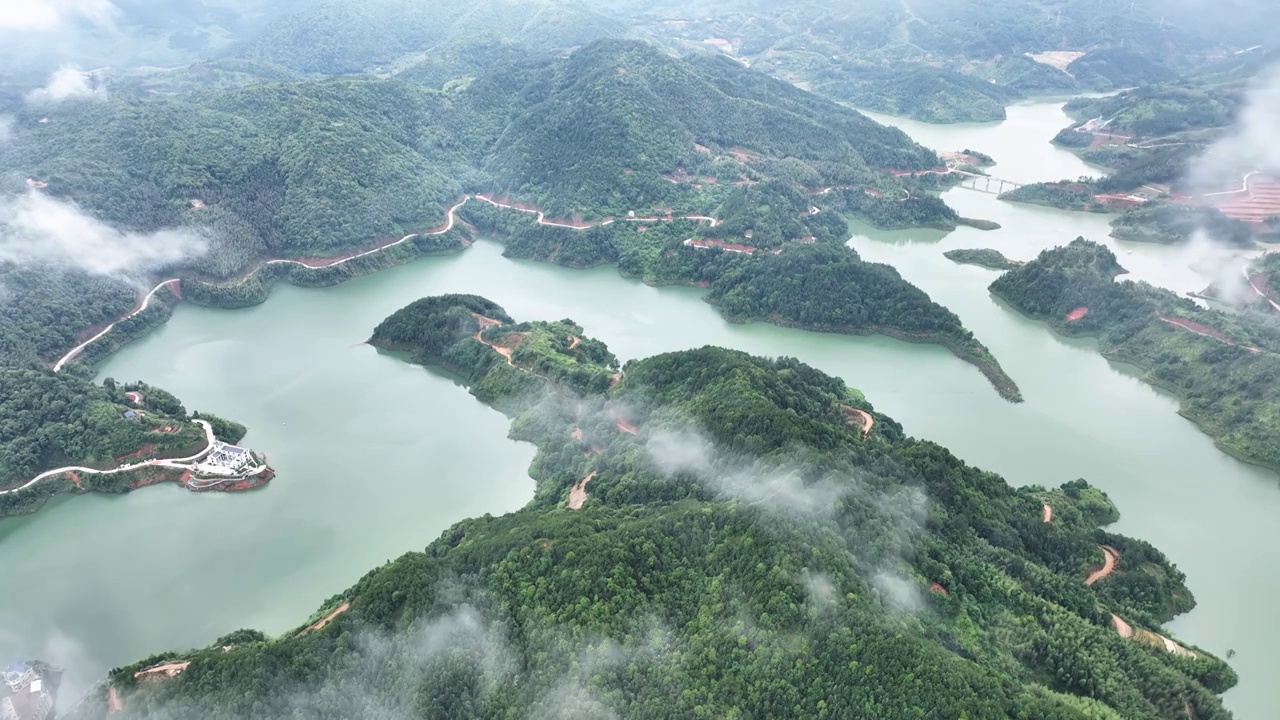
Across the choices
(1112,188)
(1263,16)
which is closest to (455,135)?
(1112,188)

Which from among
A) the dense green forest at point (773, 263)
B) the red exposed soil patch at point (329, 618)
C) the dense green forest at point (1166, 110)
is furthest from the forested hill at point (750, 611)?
the dense green forest at point (1166, 110)

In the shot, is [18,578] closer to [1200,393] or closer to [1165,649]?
[1165,649]

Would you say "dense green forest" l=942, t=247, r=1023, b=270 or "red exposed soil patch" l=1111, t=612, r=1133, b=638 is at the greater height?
"red exposed soil patch" l=1111, t=612, r=1133, b=638

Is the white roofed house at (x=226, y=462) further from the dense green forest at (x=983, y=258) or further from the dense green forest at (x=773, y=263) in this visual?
the dense green forest at (x=983, y=258)

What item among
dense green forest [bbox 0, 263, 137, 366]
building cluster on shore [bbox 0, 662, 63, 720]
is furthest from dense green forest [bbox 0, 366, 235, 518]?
building cluster on shore [bbox 0, 662, 63, 720]

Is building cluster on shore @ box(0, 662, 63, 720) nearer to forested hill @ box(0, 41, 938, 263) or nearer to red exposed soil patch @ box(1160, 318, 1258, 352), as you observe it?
forested hill @ box(0, 41, 938, 263)
